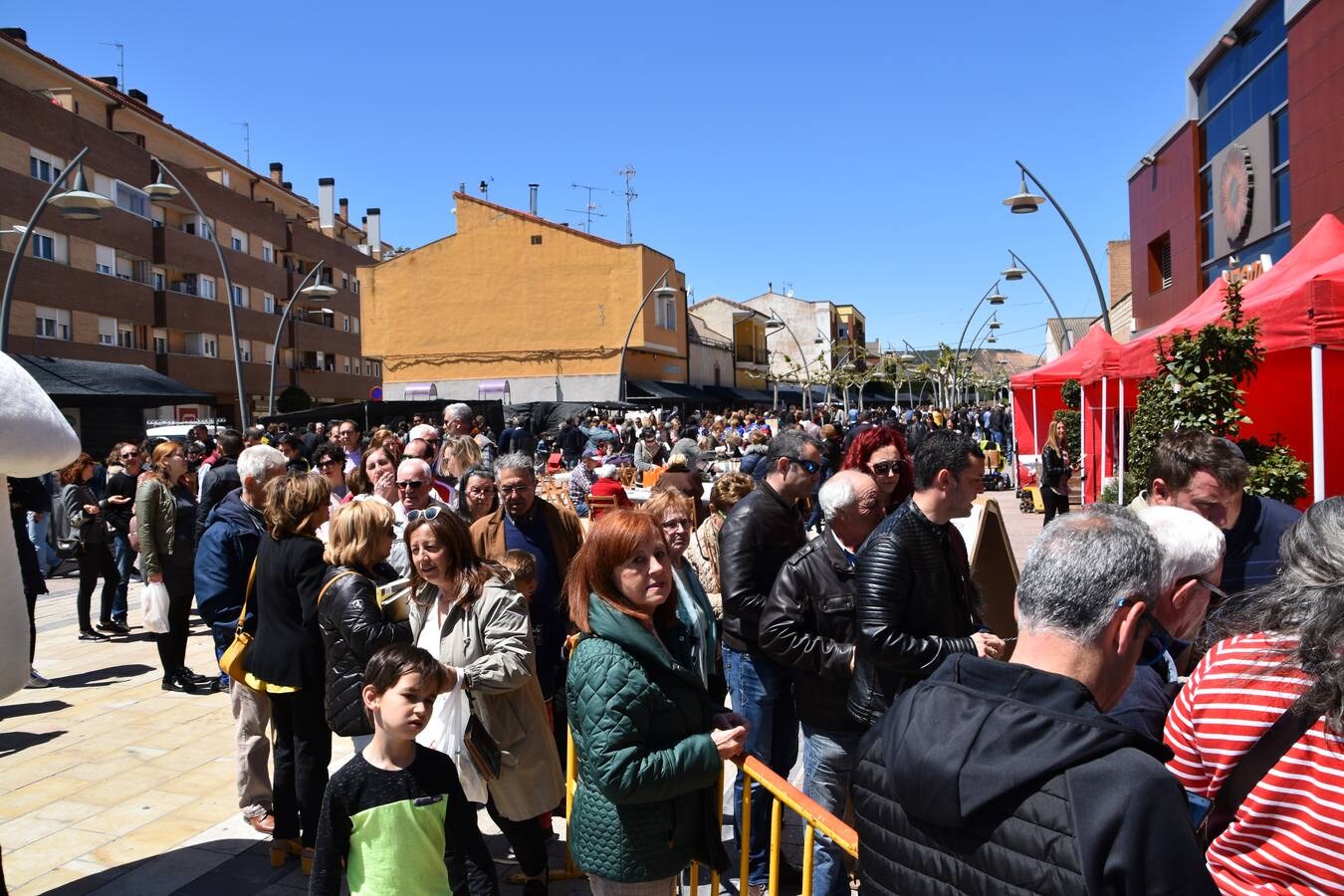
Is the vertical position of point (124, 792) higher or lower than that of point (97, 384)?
lower

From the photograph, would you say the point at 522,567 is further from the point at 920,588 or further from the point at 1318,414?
the point at 1318,414

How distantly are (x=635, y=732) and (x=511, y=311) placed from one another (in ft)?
142

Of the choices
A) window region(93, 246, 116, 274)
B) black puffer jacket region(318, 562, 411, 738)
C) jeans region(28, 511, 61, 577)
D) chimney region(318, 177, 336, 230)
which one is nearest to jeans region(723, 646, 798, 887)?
black puffer jacket region(318, 562, 411, 738)

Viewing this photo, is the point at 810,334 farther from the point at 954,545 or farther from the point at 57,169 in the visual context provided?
the point at 954,545

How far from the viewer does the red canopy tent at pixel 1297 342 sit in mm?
6074

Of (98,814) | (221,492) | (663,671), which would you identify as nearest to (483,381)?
→ (221,492)

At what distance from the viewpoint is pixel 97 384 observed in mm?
20672

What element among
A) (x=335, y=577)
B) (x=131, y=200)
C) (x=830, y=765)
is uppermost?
(x=131, y=200)

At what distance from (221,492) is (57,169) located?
106 ft

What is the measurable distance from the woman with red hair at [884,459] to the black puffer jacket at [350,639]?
2.30m

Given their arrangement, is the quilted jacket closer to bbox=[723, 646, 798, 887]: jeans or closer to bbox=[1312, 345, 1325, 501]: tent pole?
bbox=[723, 646, 798, 887]: jeans

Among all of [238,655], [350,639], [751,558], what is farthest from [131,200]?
[751,558]

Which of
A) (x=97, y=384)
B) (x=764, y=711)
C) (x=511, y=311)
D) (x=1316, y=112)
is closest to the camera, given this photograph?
(x=764, y=711)

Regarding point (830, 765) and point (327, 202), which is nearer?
point (830, 765)
